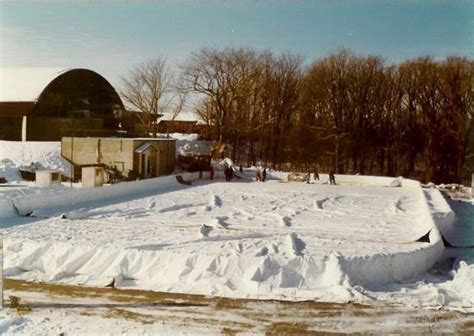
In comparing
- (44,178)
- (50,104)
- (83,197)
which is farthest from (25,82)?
(83,197)

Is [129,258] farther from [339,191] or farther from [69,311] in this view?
[339,191]

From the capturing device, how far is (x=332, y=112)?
31.3 m

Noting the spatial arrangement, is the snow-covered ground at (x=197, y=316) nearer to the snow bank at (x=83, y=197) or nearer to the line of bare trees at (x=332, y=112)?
the snow bank at (x=83, y=197)

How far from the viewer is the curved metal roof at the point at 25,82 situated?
2602 cm

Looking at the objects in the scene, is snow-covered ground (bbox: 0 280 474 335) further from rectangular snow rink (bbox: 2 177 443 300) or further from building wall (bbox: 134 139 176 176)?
building wall (bbox: 134 139 176 176)

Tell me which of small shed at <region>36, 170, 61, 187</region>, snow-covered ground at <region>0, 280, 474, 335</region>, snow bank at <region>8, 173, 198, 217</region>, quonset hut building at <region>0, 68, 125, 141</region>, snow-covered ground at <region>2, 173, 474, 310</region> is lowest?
snow-covered ground at <region>0, 280, 474, 335</region>

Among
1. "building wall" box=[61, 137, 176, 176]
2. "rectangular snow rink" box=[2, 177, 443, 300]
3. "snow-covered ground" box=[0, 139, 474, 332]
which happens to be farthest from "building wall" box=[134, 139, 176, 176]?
"rectangular snow rink" box=[2, 177, 443, 300]

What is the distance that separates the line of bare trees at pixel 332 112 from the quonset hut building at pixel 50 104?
545 centimetres

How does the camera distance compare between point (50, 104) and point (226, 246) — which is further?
point (50, 104)

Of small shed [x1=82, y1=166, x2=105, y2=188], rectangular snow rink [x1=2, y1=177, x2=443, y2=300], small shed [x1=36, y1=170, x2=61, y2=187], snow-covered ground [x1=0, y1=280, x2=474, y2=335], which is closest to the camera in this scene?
snow-covered ground [x1=0, y1=280, x2=474, y2=335]

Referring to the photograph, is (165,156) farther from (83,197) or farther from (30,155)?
(83,197)

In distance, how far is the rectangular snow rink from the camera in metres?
7.37

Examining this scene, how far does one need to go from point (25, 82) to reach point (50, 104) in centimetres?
187

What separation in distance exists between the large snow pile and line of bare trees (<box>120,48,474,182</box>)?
9.51 meters
